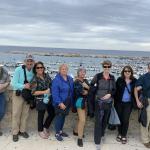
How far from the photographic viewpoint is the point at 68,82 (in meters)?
7.50

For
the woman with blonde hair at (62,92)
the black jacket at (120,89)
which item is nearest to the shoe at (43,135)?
the woman with blonde hair at (62,92)

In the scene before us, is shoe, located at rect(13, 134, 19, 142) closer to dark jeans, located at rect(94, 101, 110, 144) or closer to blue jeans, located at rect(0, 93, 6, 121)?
blue jeans, located at rect(0, 93, 6, 121)

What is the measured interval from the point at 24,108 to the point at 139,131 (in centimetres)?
254

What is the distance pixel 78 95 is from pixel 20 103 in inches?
45.6

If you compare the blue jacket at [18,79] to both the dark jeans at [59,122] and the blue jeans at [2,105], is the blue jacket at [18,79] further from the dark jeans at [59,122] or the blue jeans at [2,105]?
the dark jeans at [59,122]

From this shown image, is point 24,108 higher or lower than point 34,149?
higher

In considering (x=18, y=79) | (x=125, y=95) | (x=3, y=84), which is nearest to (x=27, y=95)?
(x=18, y=79)

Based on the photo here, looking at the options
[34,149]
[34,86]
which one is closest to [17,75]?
[34,86]

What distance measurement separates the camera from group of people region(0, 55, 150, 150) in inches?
292

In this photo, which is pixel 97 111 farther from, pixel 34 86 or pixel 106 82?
pixel 34 86

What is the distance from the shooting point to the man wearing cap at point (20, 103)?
24.7ft

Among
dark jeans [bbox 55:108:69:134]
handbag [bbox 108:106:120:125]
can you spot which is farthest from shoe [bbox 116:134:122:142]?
dark jeans [bbox 55:108:69:134]

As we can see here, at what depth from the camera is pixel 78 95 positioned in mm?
7562

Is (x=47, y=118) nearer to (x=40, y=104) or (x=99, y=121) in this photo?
(x=40, y=104)
